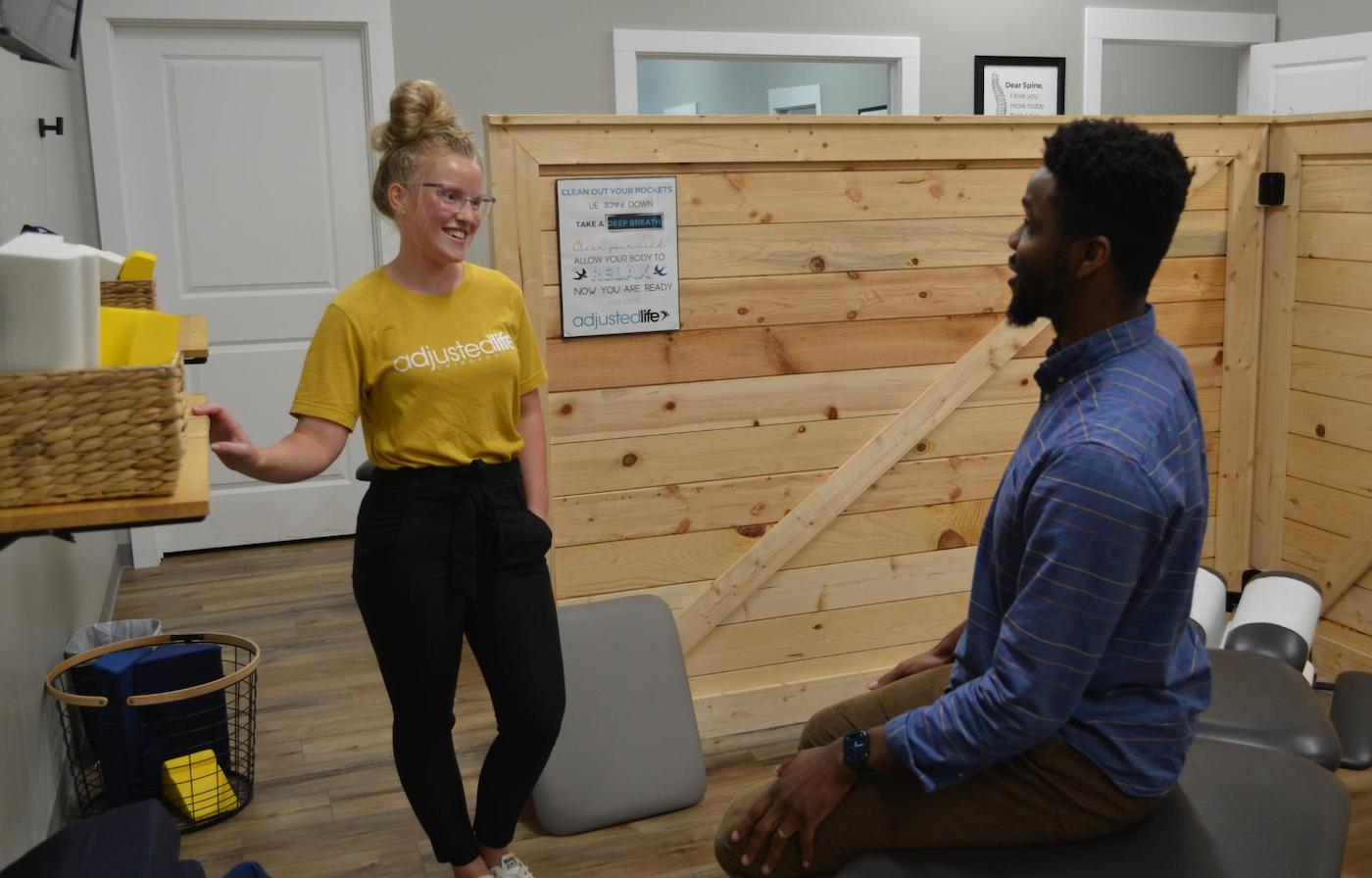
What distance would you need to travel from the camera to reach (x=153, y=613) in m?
4.18

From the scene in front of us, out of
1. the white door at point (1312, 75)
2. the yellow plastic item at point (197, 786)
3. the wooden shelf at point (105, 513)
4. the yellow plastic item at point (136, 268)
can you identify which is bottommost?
the yellow plastic item at point (197, 786)

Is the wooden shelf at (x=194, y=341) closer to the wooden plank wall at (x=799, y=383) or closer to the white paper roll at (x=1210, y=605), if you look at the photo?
the wooden plank wall at (x=799, y=383)

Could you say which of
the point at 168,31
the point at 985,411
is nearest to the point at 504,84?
the point at 168,31

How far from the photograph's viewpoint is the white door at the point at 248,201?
469 centimetres

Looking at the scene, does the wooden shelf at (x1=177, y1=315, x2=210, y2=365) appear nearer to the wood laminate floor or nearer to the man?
the wood laminate floor

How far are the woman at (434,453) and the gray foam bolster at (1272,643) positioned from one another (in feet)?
4.14

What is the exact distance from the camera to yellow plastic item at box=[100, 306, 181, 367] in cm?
122

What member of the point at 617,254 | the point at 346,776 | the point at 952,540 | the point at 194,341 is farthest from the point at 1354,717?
the point at 346,776

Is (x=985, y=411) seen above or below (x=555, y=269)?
below

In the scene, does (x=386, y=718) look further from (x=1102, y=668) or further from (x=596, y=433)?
(x=1102, y=668)

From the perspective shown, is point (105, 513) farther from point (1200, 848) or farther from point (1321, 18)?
point (1321, 18)

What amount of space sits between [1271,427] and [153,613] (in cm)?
347

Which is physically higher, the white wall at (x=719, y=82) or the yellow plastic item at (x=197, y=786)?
the white wall at (x=719, y=82)

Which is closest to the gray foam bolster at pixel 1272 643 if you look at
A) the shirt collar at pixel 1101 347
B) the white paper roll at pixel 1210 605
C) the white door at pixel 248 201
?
the white paper roll at pixel 1210 605
